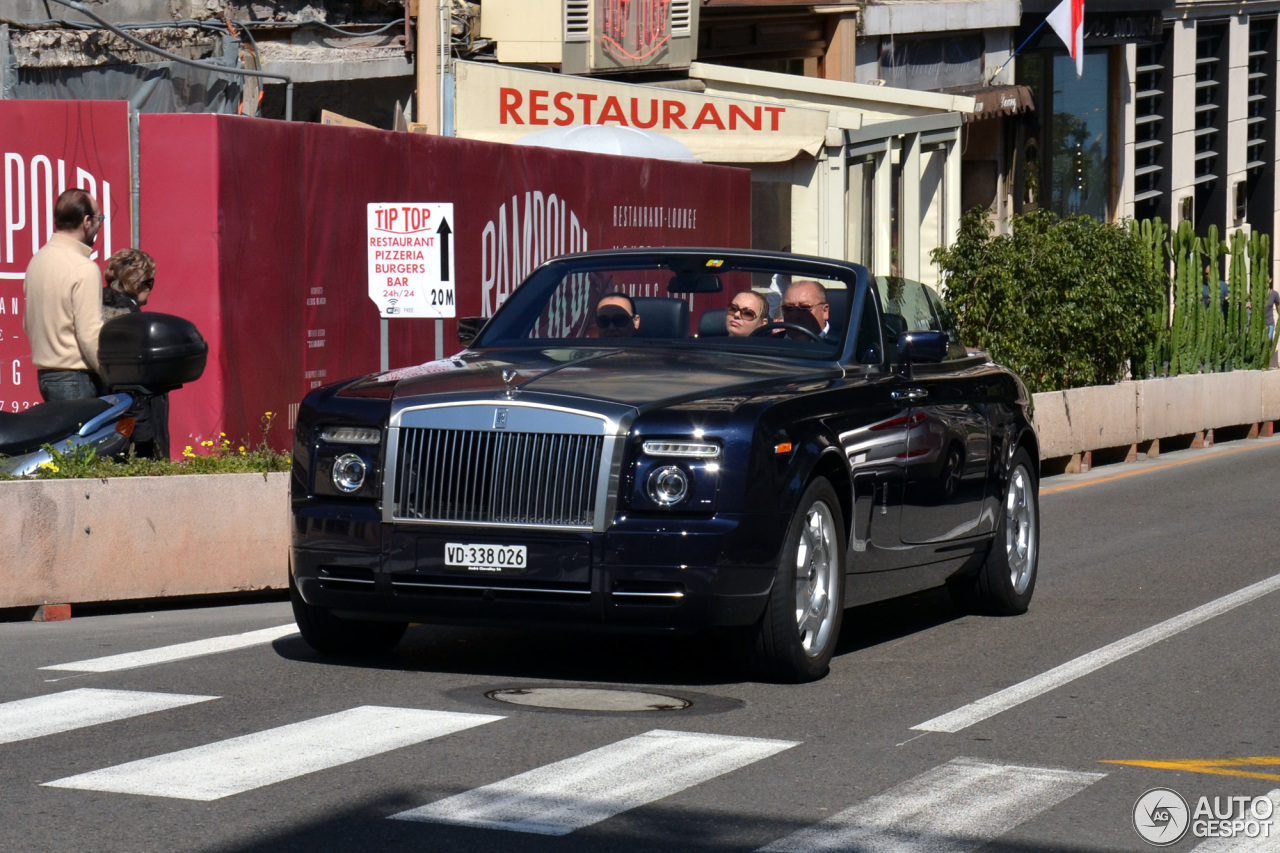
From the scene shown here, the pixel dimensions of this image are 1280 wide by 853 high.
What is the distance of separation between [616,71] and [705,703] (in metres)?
20.2

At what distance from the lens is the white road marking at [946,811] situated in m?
5.32

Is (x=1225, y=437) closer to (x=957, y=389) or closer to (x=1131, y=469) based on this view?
(x=1131, y=469)

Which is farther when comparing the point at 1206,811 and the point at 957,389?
the point at 957,389

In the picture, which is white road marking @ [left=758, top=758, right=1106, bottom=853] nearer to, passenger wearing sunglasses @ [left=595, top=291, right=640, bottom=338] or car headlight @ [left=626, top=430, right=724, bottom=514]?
car headlight @ [left=626, top=430, right=724, bottom=514]

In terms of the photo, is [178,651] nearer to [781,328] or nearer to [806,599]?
[806,599]

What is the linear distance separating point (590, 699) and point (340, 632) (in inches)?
51.7

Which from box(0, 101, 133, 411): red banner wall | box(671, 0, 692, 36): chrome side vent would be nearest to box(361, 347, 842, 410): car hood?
box(0, 101, 133, 411): red banner wall

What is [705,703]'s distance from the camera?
7.35m

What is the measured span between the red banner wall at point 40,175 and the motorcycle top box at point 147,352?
1.81 metres

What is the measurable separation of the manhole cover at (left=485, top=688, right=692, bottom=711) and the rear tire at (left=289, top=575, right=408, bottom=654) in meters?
0.77

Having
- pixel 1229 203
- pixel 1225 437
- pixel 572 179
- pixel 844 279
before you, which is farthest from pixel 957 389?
pixel 1229 203

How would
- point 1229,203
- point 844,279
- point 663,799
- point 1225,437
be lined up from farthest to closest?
1. point 1229,203
2. point 1225,437
3. point 844,279
4. point 663,799

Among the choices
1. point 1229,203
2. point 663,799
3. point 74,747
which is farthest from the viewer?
point 1229,203

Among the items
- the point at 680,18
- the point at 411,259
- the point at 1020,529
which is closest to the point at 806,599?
the point at 1020,529
